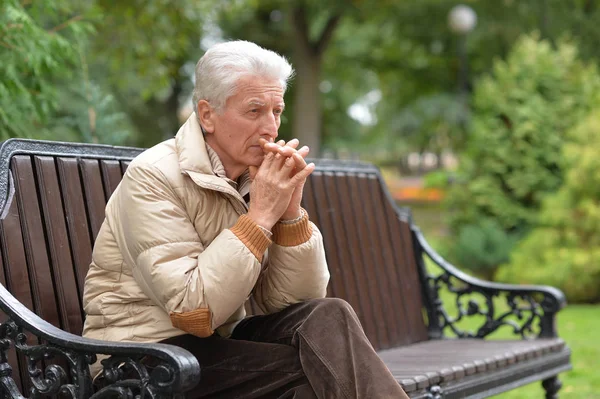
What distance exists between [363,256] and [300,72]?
22.5m

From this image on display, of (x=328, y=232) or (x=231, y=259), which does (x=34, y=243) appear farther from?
(x=328, y=232)

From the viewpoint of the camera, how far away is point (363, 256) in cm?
521

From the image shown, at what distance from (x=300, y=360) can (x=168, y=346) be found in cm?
57

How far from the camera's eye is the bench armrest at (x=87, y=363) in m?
2.56

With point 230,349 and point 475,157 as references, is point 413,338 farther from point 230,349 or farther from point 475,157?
point 475,157

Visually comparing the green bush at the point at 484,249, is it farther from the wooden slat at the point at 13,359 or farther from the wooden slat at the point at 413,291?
the wooden slat at the point at 13,359

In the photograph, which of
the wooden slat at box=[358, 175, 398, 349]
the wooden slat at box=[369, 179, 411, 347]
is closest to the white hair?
the wooden slat at box=[358, 175, 398, 349]

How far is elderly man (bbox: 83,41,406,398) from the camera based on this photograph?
117 inches

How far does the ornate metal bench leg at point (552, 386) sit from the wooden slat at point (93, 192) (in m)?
2.71

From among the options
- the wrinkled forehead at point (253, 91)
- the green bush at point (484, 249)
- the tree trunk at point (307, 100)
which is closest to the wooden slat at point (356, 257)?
the wrinkled forehead at point (253, 91)

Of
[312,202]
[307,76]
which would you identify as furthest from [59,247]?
[307,76]

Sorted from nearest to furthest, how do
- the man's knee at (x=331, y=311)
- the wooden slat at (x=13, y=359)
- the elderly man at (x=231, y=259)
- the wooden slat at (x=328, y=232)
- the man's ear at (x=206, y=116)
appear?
the elderly man at (x=231, y=259) → the man's knee at (x=331, y=311) → the wooden slat at (x=13, y=359) → the man's ear at (x=206, y=116) → the wooden slat at (x=328, y=232)

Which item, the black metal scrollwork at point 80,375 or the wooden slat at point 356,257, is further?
the wooden slat at point 356,257

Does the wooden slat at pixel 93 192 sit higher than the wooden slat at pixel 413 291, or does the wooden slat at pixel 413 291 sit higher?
the wooden slat at pixel 93 192
